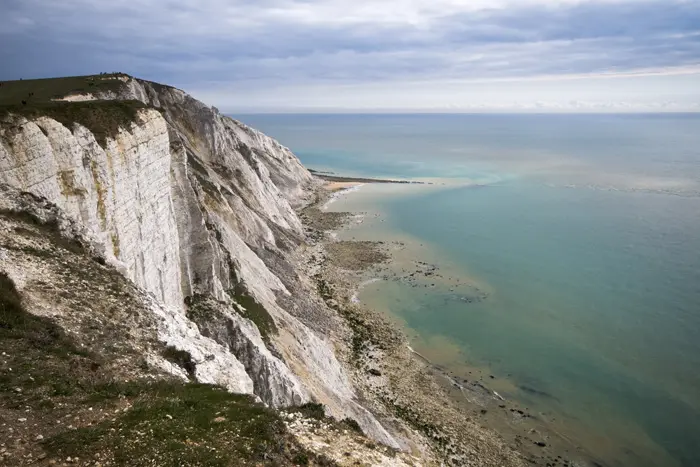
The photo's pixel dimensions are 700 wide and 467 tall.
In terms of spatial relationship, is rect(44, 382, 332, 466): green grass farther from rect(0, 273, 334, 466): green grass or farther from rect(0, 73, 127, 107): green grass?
rect(0, 73, 127, 107): green grass

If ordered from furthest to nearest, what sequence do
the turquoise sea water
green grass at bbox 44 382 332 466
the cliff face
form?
the turquoise sea water < the cliff face < green grass at bbox 44 382 332 466

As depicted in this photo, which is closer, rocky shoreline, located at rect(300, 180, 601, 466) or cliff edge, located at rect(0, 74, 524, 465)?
cliff edge, located at rect(0, 74, 524, 465)

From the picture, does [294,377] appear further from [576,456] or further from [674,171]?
[674,171]

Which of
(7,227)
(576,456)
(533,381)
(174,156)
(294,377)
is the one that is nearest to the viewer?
(7,227)

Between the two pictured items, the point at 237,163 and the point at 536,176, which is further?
the point at 536,176

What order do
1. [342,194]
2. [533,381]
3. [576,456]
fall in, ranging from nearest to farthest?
[576,456]
[533,381]
[342,194]

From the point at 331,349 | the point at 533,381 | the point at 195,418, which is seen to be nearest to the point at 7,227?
the point at 195,418

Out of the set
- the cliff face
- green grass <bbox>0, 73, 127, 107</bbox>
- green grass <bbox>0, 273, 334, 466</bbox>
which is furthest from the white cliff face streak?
green grass <bbox>0, 73, 127, 107</bbox>
